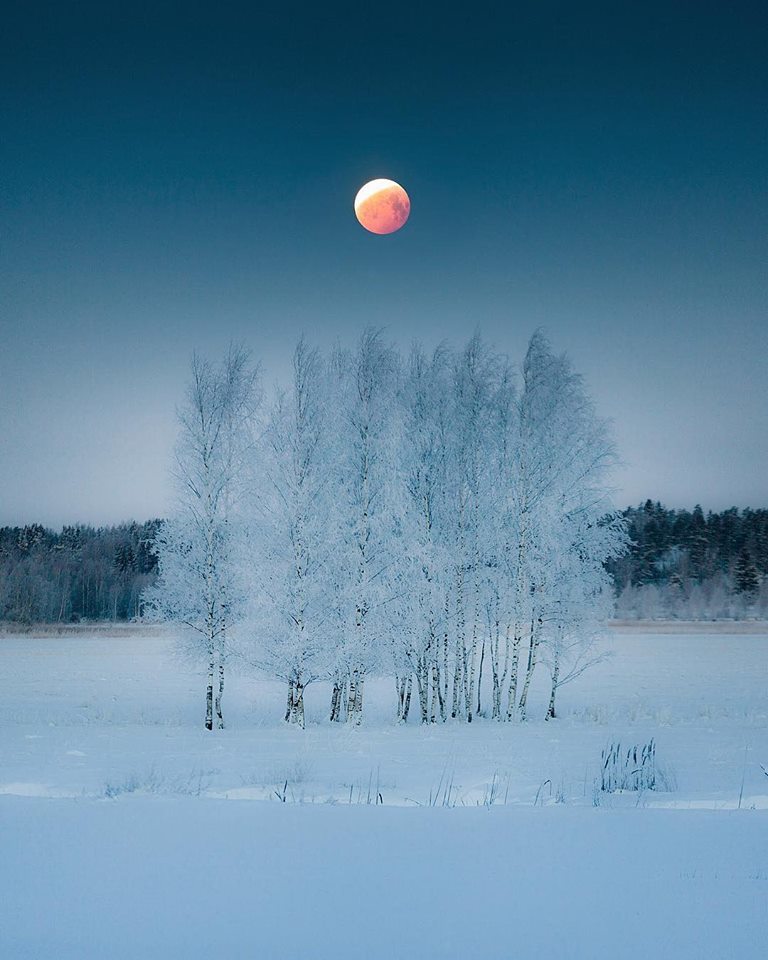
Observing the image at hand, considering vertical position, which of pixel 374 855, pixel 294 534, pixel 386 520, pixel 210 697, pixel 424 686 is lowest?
pixel 210 697

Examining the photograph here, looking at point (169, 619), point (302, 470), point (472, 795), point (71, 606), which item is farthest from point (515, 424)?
point (71, 606)

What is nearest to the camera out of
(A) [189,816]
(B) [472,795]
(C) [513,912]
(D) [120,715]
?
(C) [513,912]

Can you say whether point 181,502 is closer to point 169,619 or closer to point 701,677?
point 169,619

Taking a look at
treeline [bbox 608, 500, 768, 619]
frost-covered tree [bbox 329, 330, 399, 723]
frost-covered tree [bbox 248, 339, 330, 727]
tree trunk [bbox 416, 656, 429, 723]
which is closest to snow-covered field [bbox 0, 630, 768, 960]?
frost-covered tree [bbox 248, 339, 330, 727]

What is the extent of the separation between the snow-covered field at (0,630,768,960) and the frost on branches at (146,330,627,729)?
5.21m

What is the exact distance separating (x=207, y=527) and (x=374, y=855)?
46.3 feet

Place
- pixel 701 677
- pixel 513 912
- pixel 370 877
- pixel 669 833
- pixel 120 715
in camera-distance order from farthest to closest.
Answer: pixel 701 677 < pixel 120 715 < pixel 669 833 < pixel 370 877 < pixel 513 912

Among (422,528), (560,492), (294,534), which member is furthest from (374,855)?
(560,492)

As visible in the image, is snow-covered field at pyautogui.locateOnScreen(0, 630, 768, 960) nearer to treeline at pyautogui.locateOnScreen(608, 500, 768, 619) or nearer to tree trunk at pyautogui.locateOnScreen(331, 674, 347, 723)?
tree trunk at pyautogui.locateOnScreen(331, 674, 347, 723)

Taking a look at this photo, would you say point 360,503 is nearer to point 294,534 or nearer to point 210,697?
point 294,534

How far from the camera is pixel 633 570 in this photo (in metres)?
102

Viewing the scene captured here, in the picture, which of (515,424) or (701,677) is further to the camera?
(701,677)

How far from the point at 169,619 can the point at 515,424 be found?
11.4 meters

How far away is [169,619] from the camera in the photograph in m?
18.8
